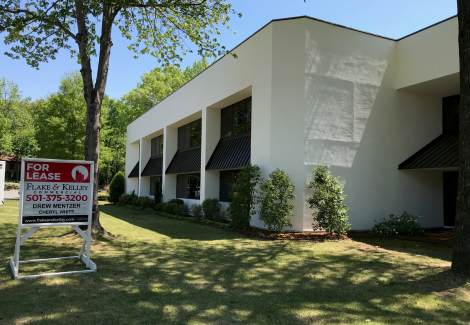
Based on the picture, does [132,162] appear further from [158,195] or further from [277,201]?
[277,201]

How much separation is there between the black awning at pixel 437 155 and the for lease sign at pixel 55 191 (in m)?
11.5

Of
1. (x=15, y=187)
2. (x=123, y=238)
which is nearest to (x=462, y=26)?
(x=123, y=238)

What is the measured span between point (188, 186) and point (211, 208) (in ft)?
19.5

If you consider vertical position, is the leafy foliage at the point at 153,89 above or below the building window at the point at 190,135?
above

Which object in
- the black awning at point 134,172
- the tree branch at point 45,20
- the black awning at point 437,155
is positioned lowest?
the black awning at point 134,172

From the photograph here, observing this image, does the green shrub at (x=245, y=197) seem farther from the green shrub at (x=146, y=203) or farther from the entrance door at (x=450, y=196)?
the green shrub at (x=146, y=203)

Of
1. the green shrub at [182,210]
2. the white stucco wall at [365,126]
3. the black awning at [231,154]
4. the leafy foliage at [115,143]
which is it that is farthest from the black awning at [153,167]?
the leafy foliage at [115,143]

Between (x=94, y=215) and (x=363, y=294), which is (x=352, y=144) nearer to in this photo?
(x=363, y=294)

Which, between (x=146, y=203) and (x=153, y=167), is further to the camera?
(x=153, y=167)

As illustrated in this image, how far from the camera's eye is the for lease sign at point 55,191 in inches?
243

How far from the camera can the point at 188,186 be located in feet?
68.2

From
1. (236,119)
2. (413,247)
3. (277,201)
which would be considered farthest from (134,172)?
(413,247)

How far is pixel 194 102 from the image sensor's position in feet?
59.2

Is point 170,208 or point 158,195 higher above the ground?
point 158,195
